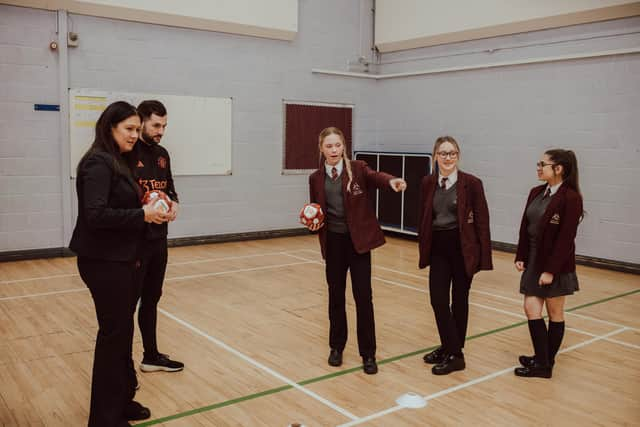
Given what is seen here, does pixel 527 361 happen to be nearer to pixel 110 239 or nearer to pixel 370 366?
pixel 370 366

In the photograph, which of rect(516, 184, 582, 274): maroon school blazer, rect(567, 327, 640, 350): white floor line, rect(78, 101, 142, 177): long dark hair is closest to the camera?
rect(78, 101, 142, 177): long dark hair

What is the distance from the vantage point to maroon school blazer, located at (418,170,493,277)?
3.62 meters

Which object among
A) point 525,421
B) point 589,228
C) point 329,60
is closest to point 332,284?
point 525,421

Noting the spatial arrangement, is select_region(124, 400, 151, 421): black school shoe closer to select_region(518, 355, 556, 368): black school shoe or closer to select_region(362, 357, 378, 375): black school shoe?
select_region(362, 357, 378, 375): black school shoe

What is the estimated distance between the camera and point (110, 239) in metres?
2.57

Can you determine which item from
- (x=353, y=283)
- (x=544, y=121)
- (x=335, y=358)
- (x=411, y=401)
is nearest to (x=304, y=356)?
(x=335, y=358)

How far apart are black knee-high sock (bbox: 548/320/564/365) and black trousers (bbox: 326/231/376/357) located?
113 cm

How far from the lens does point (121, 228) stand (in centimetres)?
258

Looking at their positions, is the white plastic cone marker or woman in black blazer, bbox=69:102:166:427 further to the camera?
the white plastic cone marker

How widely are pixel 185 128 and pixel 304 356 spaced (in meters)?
4.96

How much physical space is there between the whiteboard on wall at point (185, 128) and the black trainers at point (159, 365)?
438cm

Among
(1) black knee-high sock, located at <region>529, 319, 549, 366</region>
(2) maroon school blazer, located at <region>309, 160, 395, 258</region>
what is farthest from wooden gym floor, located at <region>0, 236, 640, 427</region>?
(2) maroon school blazer, located at <region>309, 160, 395, 258</region>

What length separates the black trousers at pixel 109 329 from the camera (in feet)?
8.45

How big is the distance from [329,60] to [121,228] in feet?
24.6
